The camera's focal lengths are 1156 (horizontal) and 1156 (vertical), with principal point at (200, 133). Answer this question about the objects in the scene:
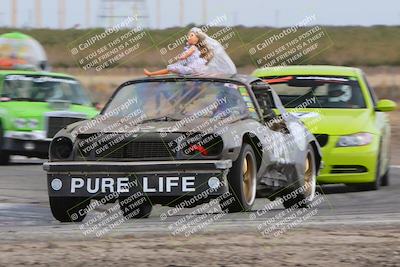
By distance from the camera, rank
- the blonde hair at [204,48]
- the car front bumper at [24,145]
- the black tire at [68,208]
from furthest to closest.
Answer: the car front bumper at [24,145] → the blonde hair at [204,48] → the black tire at [68,208]

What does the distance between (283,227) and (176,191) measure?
1.28m

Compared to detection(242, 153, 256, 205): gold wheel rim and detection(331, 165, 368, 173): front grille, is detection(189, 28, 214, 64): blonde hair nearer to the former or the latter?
detection(331, 165, 368, 173): front grille

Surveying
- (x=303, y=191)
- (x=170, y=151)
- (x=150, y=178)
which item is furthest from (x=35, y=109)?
(x=150, y=178)

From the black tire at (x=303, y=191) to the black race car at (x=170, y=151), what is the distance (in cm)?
40

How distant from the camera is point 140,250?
294 inches

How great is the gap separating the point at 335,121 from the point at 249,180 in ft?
11.3

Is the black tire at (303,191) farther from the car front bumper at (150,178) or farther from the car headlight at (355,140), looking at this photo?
the car front bumper at (150,178)

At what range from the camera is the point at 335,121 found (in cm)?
1355

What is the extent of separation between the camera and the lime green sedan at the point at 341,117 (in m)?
13.4

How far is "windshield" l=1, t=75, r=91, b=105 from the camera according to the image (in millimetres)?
18609

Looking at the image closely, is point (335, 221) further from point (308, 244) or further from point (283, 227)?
point (308, 244)

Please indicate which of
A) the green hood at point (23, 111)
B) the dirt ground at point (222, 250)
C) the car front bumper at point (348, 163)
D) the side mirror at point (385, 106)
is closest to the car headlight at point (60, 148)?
the dirt ground at point (222, 250)

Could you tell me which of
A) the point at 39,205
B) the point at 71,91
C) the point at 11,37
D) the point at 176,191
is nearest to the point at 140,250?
the point at 176,191

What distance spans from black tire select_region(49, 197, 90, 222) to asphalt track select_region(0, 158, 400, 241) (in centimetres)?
11
